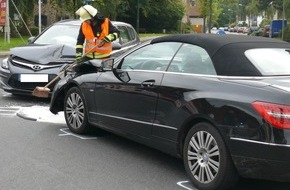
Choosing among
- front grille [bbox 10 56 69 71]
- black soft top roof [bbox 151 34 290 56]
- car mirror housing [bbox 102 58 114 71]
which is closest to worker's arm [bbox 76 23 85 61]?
front grille [bbox 10 56 69 71]

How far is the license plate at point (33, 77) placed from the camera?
8.91 meters

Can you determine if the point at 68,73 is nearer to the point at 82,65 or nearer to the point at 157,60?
the point at 82,65

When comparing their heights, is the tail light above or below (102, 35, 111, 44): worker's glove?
below

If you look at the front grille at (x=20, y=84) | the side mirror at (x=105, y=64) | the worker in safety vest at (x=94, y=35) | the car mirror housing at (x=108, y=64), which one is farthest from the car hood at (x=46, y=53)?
the car mirror housing at (x=108, y=64)

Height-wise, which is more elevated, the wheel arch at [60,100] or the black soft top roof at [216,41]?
the black soft top roof at [216,41]

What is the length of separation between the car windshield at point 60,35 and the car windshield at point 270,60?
5618mm

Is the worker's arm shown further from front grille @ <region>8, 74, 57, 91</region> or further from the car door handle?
the car door handle

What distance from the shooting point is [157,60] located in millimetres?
5445

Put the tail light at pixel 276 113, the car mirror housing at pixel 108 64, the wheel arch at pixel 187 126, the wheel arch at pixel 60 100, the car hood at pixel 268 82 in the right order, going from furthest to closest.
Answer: the wheel arch at pixel 60 100 → the car mirror housing at pixel 108 64 → the wheel arch at pixel 187 126 → the car hood at pixel 268 82 → the tail light at pixel 276 113

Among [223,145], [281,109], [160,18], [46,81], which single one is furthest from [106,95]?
[160,18]

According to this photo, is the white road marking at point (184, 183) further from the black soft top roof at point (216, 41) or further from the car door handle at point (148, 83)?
the black soft top roof at point (216, 41)

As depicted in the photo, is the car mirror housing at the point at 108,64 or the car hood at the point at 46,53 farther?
the car hood at the point at 46,53

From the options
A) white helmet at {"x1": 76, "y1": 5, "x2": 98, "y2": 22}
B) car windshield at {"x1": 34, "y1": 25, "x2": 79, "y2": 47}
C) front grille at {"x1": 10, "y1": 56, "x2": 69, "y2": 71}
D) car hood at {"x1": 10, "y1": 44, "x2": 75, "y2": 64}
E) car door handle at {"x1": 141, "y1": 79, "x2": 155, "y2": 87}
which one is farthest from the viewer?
car windshield at {"x1": 34, "y1": 25, "x2": 79, "y2": 47}

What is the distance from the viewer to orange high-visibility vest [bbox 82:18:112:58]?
8.28m
